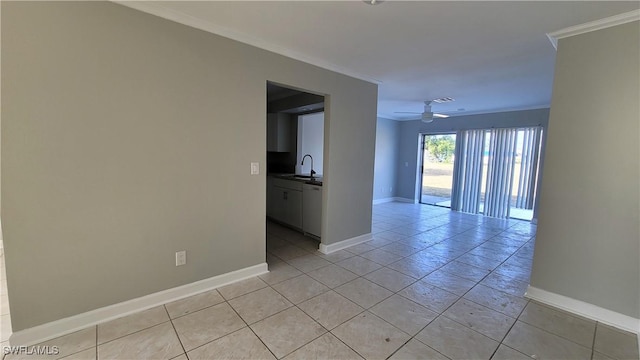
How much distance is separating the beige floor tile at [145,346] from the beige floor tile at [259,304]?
1.67 ft

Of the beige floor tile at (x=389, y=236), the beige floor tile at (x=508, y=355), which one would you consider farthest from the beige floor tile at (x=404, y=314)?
the beige floor tile at (x=389, y=236)

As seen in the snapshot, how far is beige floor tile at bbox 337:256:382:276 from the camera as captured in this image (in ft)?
10.0

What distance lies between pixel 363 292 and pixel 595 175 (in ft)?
7.30

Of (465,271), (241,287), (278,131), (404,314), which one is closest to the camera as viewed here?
(404,314)

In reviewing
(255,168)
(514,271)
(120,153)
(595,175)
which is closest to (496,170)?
(514,271)

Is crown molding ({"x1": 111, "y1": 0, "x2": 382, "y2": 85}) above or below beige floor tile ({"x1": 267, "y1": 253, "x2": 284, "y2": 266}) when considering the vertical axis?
above

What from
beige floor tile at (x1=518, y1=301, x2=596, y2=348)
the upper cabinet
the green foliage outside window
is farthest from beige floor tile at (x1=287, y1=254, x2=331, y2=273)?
the green foliage outside window

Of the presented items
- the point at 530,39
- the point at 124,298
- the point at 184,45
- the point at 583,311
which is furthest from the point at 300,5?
the point at 583,311

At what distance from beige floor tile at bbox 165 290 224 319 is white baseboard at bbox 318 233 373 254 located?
4.96ft

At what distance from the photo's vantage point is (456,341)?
6.30 feet

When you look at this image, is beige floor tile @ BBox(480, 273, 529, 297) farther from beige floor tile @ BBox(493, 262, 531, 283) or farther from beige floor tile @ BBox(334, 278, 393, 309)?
beige floor tile @ BBox(334, 278, 393, 309)

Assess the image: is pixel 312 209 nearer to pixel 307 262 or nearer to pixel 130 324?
pixel 307 262

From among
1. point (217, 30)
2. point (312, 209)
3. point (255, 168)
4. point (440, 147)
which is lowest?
point (312, 209)

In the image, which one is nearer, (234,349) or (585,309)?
(234,349)
